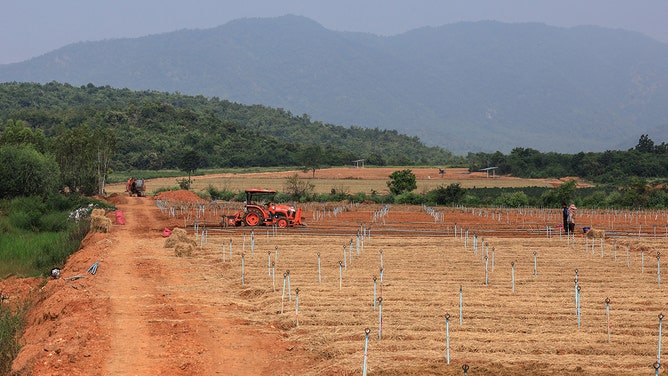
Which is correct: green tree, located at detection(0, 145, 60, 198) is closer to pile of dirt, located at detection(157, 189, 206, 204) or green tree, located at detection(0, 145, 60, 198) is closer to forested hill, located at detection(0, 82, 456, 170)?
pile of dirt, located at detection(157, 189, 206, 204)

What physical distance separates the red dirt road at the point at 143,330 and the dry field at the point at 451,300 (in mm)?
506

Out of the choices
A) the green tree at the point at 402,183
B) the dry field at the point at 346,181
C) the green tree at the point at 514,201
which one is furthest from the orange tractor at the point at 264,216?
the dry field at the point at 346,181

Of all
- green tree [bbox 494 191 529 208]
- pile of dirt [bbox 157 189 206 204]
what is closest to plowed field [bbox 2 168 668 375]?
pile of dirt [bbox 157 189 206 204]

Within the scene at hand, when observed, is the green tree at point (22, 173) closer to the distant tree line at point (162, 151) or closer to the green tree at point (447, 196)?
the distant tree line at point (162, 151)

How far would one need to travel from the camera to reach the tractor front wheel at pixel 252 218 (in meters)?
32.3

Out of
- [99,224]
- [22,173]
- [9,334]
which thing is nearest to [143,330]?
[9,334]

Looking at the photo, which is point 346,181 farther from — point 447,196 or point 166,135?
point 166,135

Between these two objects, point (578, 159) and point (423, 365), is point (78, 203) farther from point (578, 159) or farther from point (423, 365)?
point (578, 159)

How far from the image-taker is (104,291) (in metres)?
17.6

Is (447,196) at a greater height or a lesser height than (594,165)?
lesser

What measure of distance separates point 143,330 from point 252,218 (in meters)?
18.4

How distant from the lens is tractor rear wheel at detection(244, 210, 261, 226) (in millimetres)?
32312

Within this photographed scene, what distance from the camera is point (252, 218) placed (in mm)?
32406

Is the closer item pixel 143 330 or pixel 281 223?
pixel 143 330
